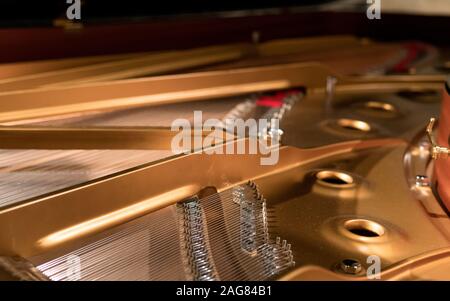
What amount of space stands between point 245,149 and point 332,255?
0.46 meters

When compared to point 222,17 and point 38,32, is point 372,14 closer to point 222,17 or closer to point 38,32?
point 222,17

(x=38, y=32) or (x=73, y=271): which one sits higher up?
(x=38, y=32)

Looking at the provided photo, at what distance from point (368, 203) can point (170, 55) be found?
4.30 feet

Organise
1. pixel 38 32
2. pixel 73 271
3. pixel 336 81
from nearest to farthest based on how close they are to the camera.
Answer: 1. pixel 73 271
2. pixel 38 32
3. pixel 336 81

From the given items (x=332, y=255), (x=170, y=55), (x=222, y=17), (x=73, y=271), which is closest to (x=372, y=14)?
(x=222, y=17)

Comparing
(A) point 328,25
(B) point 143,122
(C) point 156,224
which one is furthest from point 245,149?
(A) point 328,25

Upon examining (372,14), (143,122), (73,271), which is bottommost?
(73,271)

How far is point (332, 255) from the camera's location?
1.37 metres

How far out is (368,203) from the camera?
1.62m

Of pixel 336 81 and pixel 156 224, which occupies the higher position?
pixel 336 81
